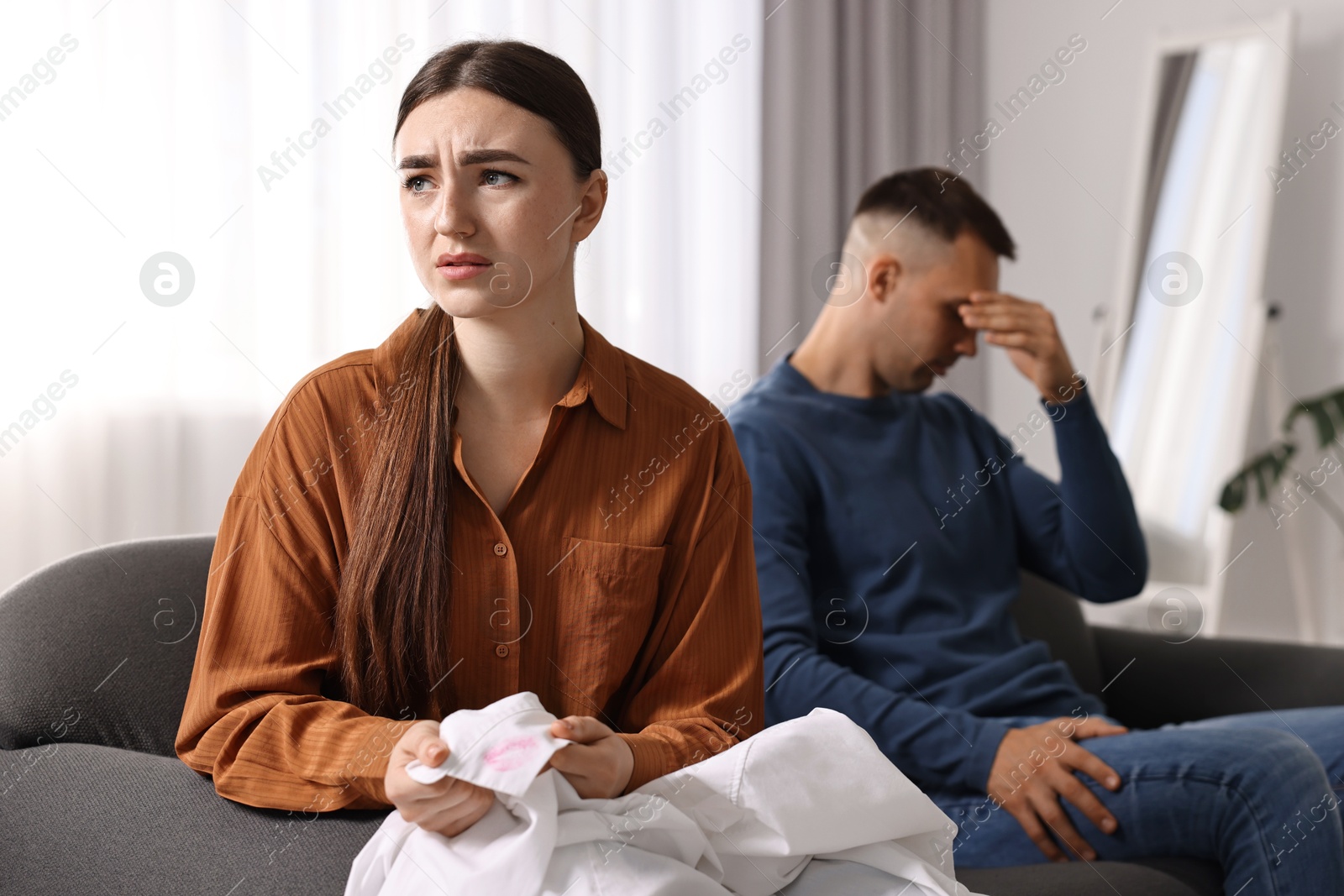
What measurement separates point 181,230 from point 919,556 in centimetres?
149

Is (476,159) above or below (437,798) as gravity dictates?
above

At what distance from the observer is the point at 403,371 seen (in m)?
1.03

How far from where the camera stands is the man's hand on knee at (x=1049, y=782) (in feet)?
4.03

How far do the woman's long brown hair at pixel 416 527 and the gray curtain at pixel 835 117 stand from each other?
7.41 ft

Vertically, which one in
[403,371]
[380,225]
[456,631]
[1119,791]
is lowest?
[1119,791]

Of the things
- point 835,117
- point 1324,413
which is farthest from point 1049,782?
point 835,117

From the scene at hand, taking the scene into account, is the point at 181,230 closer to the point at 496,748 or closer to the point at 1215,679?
the point at 496,748

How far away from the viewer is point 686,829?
2.62 ft

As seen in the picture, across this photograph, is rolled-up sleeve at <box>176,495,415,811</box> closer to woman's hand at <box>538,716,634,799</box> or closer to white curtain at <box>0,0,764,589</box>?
woman's hand at <box>538,716,634,799</box>

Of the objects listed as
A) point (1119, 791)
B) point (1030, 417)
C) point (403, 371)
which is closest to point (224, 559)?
point (403, 371)

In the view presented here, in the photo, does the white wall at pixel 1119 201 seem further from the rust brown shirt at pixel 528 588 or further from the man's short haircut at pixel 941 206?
the rust brown shirt at pixel 528 588

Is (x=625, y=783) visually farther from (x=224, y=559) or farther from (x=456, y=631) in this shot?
(x=224, y=559)

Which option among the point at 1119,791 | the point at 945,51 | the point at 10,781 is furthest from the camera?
the point at 945,51

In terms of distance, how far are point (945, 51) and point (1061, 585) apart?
93.8 inches
